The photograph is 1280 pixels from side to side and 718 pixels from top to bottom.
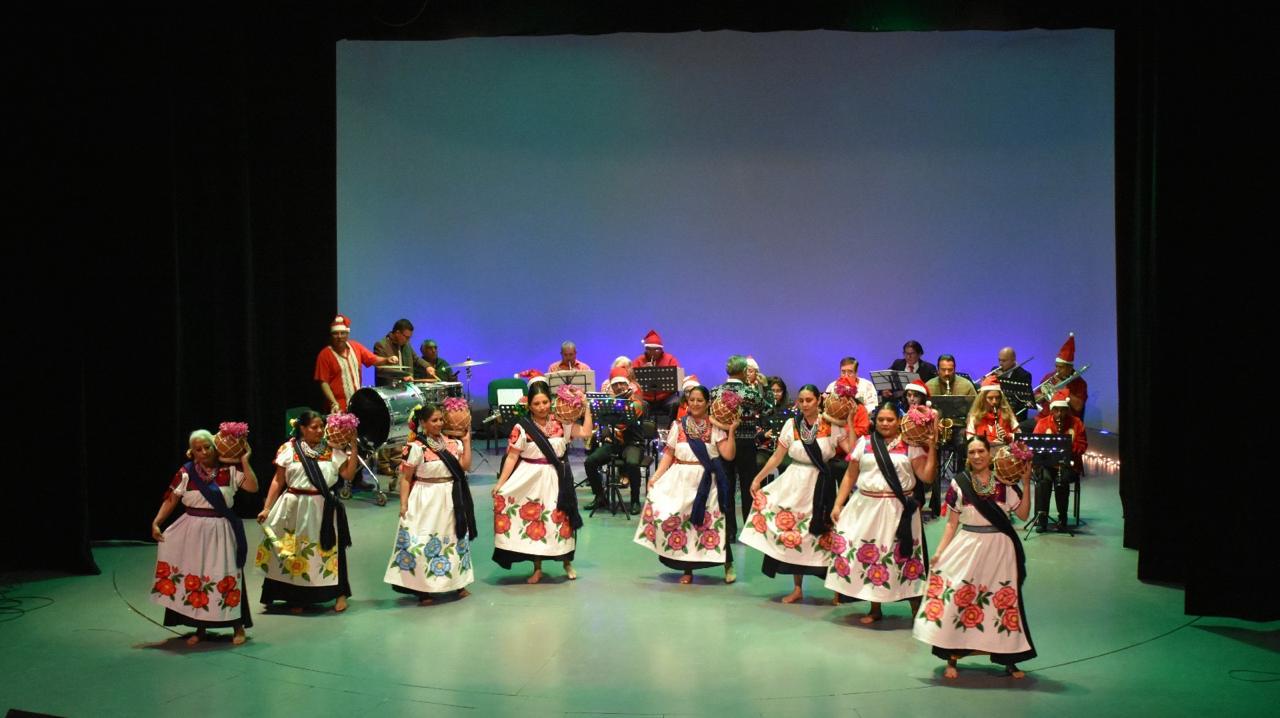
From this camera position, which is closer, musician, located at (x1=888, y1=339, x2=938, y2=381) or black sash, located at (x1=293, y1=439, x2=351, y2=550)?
black sash, located at (x1=293, y1=439, x2=351, y2=550)

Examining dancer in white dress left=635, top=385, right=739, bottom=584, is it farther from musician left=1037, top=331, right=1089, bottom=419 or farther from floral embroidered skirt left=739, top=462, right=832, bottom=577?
musician left=1037, top=331, right=1089, bottom=419

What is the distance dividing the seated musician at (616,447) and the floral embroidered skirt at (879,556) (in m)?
3.50

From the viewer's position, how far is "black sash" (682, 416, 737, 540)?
7055 mm

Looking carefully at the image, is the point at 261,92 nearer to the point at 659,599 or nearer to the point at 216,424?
the point at 216,424

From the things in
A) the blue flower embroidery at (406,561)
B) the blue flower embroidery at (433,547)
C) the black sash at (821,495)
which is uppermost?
the black sash at (821,495)

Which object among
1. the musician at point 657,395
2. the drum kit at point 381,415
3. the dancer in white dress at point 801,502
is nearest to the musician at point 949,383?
the musician at point 657,395

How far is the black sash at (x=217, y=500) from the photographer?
5.77 meters

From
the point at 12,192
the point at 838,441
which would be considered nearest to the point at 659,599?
the point at 838,441

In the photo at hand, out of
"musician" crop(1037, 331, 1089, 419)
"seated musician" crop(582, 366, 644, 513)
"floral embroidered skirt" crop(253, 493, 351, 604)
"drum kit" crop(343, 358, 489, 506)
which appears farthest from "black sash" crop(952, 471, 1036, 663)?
"drum kit" crop(343, 358, 489, 506)

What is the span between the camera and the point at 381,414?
10.1 m

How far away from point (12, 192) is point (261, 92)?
3.67 m

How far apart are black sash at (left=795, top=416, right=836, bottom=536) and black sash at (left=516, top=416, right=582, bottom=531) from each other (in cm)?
155

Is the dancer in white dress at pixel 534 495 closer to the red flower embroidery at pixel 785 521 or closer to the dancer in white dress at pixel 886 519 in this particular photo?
the red flower embroidery at pixel 785 521

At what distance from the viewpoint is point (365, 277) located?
1406cm
